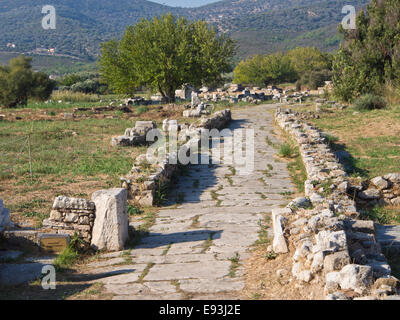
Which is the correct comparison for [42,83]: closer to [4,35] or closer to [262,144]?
[262,144]

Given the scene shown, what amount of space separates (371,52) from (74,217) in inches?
732

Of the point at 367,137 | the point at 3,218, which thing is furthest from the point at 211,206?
the point at 367,137

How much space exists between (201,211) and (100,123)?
12980 mm

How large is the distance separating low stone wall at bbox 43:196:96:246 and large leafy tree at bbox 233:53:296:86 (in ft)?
160

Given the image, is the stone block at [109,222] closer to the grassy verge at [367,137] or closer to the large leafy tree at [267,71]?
the grassy verge at [367,137]

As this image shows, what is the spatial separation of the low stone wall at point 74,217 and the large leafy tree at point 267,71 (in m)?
48.7

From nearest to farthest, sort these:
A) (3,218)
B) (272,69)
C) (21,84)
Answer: (3,218)
(21,84)
(272,69)

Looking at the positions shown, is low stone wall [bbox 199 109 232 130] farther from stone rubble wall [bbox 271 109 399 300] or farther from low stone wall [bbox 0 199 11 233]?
low stone wall [bbox 0 199 11 233]

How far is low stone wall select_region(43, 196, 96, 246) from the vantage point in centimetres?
599

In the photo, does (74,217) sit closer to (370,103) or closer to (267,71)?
(370,103)

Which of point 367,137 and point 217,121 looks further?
point 217,121

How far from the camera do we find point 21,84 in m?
29.8
